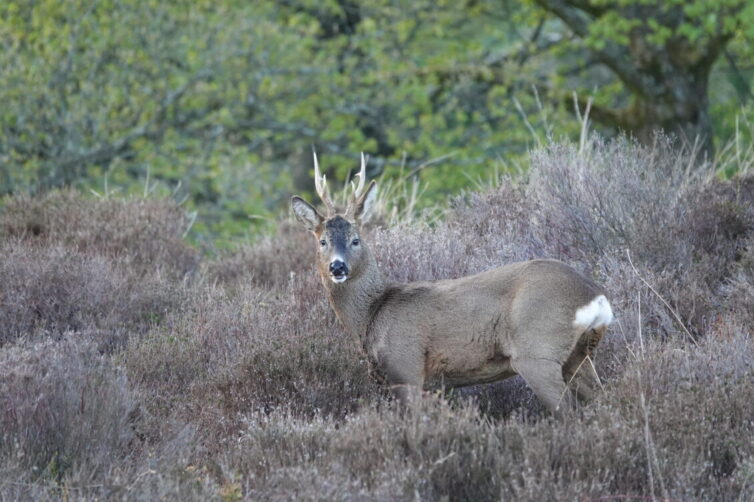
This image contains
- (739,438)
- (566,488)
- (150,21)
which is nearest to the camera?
(566,488)

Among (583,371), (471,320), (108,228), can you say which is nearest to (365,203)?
(471,320)

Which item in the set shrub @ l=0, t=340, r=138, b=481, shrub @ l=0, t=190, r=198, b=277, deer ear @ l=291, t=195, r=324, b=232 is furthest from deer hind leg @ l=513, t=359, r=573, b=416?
shrub @ l=0, t=190, r=198, b=277

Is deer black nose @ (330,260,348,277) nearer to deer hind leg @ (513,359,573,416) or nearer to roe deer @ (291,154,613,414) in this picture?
roe deer @ (291,154,613,414)

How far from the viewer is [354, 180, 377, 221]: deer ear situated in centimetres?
665

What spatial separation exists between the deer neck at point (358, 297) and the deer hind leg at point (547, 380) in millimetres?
1208

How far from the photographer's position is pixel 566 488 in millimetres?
4543

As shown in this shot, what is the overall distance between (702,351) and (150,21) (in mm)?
11027

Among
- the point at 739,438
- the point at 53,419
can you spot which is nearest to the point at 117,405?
the point at 53,419

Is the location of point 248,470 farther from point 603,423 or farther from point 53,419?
point 603,423

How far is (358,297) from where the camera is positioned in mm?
6355

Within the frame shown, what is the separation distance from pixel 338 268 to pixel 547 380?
4.85 feet

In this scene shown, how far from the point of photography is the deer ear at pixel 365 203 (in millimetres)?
6648

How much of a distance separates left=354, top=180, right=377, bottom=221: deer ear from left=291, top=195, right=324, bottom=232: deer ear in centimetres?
25

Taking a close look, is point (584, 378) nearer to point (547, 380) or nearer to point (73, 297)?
point (547, 380)
